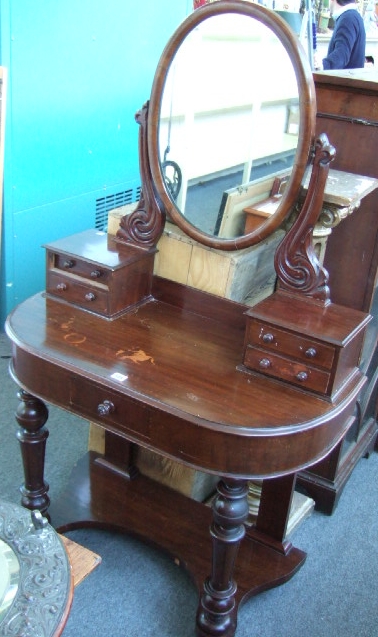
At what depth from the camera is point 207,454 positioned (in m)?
1.30

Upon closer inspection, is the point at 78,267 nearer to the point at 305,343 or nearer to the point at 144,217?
the point at 144,217

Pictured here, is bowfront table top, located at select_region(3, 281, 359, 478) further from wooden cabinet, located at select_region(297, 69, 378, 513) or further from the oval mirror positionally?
wooden cabinet, located at select_region(297, 69, 378, 513)

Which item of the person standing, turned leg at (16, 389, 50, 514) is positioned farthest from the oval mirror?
the person standing

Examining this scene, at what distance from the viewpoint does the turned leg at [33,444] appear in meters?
1.64

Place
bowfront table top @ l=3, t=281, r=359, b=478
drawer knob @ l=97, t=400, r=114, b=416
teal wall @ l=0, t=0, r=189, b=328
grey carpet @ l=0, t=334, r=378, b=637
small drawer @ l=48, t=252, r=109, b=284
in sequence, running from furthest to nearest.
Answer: teal wall @ l=0, t=0, r=189, b=328
grey carpet @ l=0, t=334, r=378, b=637
small drawer @ l=48, t=252, r=109, b=284
drawer knob @ l=97, t=400, r=114, b=416
bowfront table top @ l=3, t=281, r=359, b=478

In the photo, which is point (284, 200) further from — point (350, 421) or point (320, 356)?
point (350, 421)

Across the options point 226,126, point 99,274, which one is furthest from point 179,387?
point 226,126

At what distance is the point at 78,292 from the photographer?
1641mm

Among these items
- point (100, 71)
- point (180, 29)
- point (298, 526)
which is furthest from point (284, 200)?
point (100, 71)

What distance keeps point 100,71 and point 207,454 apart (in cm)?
223

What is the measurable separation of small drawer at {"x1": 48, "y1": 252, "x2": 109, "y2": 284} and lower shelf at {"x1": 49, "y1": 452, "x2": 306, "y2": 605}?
73 centimetres

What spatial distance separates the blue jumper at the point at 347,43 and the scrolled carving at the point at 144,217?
70.8 inches

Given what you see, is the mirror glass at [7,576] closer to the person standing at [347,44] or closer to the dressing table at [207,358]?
the dressing table at [207,358]

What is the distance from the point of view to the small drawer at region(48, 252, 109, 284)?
1596 millimetres
